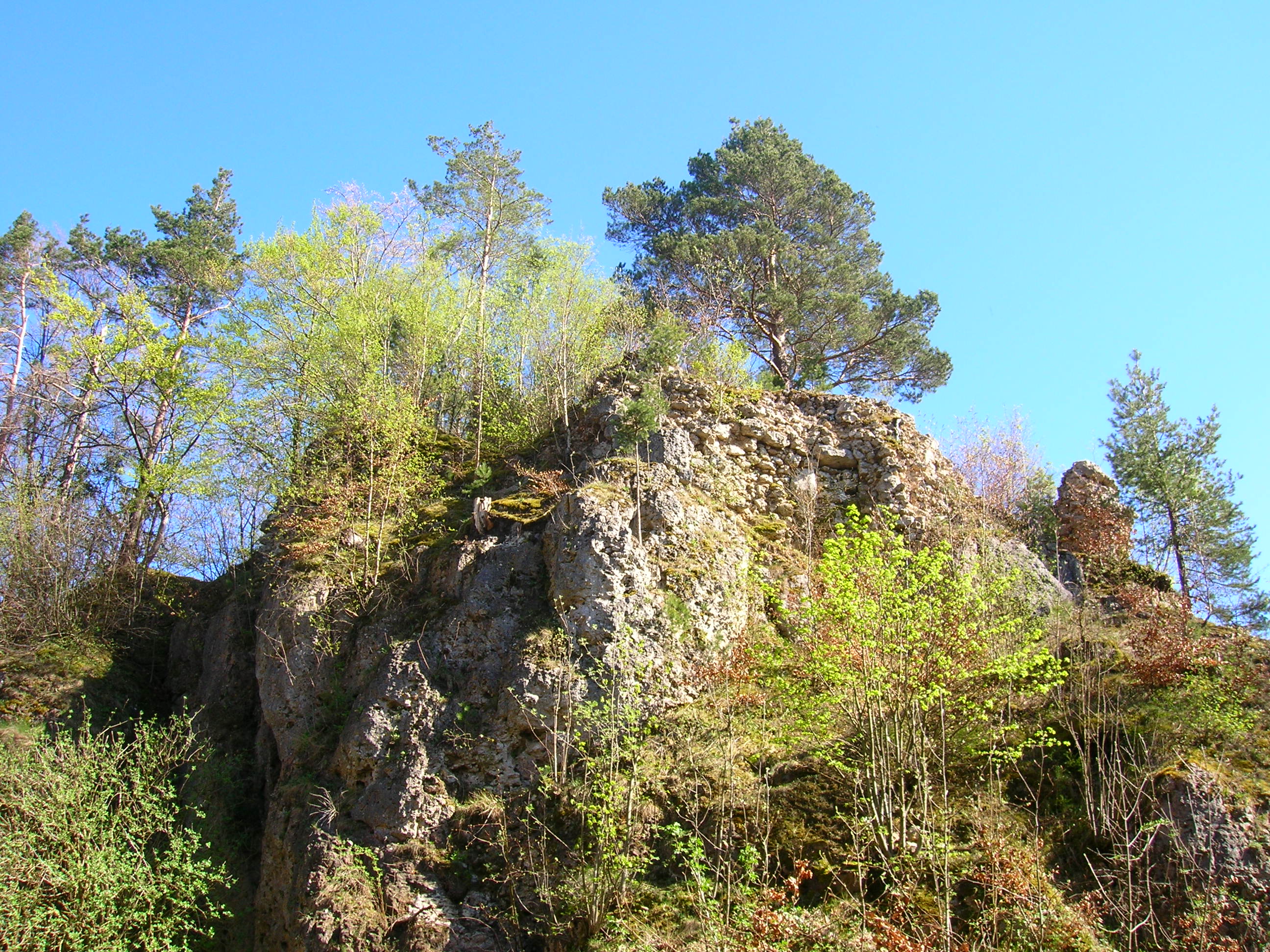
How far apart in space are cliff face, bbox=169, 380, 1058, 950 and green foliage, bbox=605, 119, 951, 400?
523cm

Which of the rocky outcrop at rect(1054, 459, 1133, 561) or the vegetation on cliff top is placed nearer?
the vegetation on cliff top

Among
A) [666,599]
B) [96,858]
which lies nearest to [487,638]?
[666,599]

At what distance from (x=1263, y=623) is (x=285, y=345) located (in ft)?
84.9

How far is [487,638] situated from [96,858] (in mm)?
6049

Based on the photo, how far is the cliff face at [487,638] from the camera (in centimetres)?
1174

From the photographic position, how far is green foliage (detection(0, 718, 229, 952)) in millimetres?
11000

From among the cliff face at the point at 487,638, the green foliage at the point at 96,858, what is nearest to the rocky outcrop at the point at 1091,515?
the cliff face at the point at 487,638

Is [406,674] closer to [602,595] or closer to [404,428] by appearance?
[602,595]

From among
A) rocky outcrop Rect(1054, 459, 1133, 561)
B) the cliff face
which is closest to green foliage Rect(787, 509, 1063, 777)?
the cliff face

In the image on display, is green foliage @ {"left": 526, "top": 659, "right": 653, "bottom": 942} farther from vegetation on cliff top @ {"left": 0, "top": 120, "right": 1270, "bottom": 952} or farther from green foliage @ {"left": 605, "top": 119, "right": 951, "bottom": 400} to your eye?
green foliage @ {"left": 605, "top": 119, "right": 951, "bottom": 400}

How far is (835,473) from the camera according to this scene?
18.3m

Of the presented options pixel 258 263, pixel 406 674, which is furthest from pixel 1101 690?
pixel 258 263

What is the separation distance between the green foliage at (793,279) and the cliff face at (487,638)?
17.2 feet

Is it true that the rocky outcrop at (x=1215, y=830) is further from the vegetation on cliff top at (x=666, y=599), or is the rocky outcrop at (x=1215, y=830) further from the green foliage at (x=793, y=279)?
the green foliage at (x=793, y=279)
